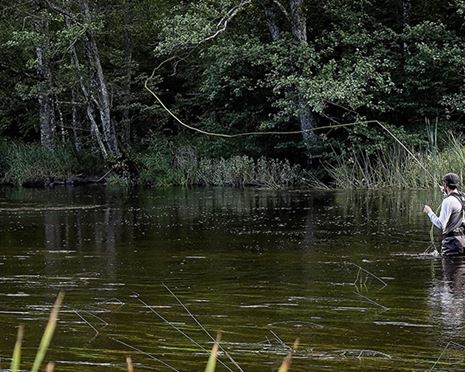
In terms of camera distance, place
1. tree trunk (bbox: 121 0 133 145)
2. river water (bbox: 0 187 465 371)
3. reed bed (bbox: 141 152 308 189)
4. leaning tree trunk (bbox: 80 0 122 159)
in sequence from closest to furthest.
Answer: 1. river water (bbox: 0 187 465 371)
2. reed bed (bbox: 141 152 308 189)
3. leaning tree trunk (bbox: 80 0 122 159)
4. tree trunk (bbox: 121 0 133 145)

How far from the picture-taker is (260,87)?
29.8 metres

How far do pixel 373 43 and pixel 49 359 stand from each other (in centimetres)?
2470

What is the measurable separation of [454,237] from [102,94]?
24900 millimetres

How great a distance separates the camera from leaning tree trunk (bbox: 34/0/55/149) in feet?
109

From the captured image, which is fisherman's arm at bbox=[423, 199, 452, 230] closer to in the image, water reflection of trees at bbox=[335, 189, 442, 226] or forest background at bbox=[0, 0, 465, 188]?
water reflection of trees at bbox=[335, 189, 442, 226]

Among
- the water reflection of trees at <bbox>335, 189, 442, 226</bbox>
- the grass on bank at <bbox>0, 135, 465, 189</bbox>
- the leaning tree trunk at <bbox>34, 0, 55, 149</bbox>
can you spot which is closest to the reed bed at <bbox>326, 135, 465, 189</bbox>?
the grass on bank at <bbox>0, 135, 465, 189</bbox>

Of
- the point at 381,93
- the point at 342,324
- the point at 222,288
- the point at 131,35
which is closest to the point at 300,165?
the point at 381,93

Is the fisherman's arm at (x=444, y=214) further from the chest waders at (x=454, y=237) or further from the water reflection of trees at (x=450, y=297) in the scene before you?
the water reflection of trees at (x=450, y=297)

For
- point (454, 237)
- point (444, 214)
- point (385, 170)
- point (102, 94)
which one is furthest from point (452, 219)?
point (102, 94)

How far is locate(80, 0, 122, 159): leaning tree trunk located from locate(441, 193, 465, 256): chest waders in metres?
24.4

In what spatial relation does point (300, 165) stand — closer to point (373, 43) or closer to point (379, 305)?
point (373, 43)

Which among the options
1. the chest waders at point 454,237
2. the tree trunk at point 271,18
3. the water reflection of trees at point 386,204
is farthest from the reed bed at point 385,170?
the chest waders at point 454,237

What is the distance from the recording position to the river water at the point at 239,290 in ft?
20.0

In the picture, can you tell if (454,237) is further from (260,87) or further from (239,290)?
(260,87)
